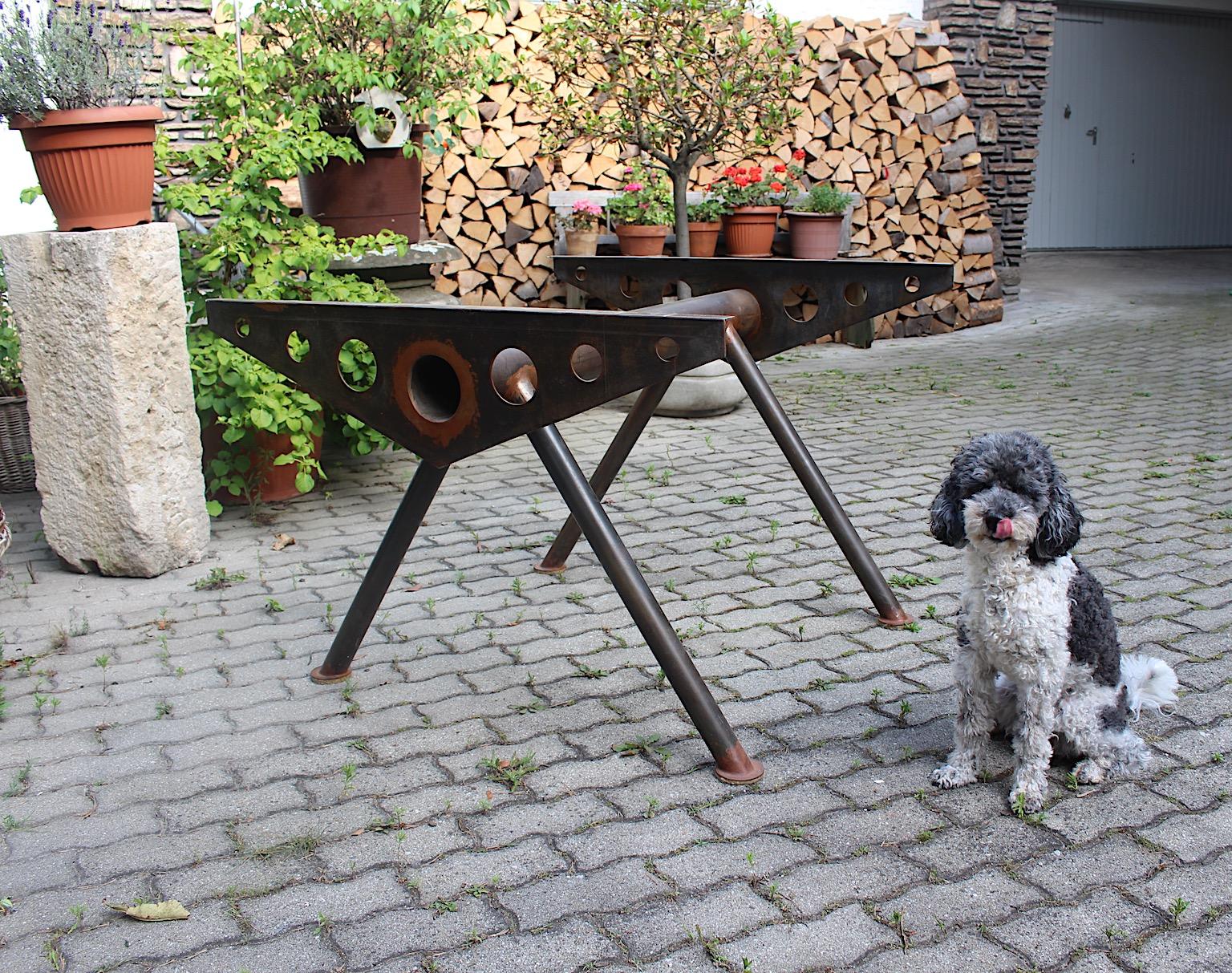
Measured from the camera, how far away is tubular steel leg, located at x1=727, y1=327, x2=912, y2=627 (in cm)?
337

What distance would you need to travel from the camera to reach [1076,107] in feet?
41.2

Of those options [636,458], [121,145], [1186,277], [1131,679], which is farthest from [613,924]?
[1186,277]

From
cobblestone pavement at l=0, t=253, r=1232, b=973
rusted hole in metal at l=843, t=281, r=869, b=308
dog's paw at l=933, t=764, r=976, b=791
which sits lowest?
cobblestone pavement at l=0, t=253, r=1232, b=973

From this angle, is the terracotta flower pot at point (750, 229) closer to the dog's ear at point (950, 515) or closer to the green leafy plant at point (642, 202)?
the green leafy plant at point (642, 202)

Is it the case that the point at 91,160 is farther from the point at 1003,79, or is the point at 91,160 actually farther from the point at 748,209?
the point at 1003,79

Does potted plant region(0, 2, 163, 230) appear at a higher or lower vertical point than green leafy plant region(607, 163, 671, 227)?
higher

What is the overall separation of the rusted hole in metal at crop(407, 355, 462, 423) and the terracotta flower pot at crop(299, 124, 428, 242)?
267 cm

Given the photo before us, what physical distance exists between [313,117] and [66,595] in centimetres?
215

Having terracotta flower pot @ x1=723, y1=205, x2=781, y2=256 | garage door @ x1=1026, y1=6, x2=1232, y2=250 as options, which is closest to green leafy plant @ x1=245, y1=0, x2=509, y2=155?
terracotta flower pot @ x1=723, y1=205, x2=781, y2=256

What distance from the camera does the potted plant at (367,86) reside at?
16.2 ft

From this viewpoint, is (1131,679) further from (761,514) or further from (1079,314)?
(1079,314)

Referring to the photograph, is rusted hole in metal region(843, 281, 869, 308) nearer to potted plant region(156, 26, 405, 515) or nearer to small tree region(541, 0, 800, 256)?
potted plant region(156, 26, 405, 515)

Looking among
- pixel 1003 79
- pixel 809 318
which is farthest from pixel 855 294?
pixel 1003 79

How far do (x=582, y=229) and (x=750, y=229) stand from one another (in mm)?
1186
